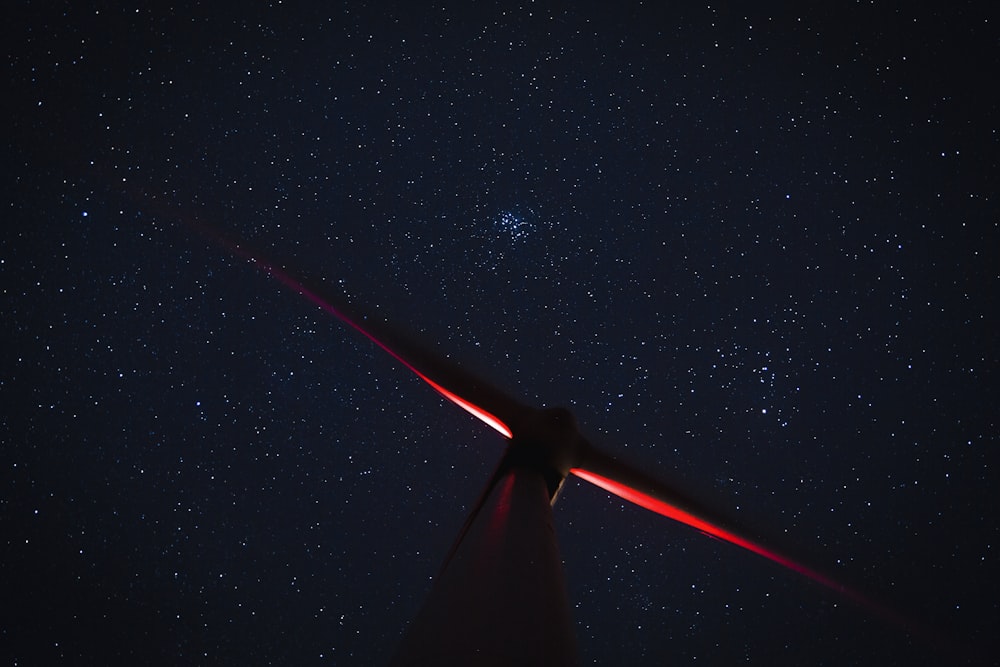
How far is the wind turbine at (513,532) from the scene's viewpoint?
1.80 metres

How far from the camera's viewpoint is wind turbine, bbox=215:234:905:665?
71.0 inches

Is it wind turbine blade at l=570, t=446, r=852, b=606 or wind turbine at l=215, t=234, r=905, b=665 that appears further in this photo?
wind turbine blade at l=570, t=446, r=852, b=606

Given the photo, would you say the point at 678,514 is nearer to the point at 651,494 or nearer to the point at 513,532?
the point at 651,494

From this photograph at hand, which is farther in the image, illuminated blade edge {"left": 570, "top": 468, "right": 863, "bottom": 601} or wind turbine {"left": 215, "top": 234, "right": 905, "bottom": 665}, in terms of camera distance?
illuminated blade edge {"left": 570, "top": 468, "right": 863, "bottom": 601}

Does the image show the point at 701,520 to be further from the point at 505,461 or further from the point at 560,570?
the point at 560,570

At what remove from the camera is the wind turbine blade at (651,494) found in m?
4.77

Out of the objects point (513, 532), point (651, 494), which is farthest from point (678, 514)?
point (513, 532)

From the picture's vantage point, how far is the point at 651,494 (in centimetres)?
507

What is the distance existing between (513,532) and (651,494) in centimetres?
265

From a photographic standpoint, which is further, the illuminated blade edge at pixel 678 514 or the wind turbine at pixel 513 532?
the illuminated blade edge at pixel 678 514

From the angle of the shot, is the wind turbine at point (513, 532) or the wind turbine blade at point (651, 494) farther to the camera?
the wind turbine blade at point (651, 494)

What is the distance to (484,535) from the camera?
109 inches

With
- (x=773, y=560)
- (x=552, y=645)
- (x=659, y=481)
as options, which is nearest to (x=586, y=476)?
(x=659, y=481)

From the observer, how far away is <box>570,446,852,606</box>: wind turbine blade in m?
4.77
